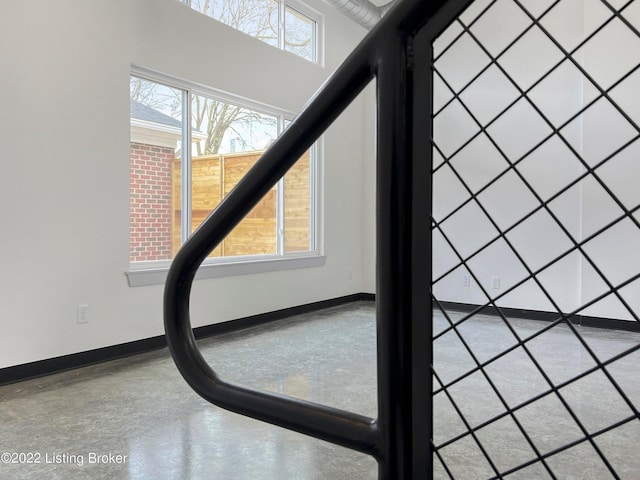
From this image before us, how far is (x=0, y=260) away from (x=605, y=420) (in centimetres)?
338

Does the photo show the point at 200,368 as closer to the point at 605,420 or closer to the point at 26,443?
the point at 26,443

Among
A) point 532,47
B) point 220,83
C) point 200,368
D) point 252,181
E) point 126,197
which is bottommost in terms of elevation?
point 200,368

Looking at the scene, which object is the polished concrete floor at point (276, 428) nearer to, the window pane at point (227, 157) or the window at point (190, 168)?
the window at point (190, 168)

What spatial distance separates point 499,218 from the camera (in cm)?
524

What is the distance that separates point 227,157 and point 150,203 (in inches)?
36.0

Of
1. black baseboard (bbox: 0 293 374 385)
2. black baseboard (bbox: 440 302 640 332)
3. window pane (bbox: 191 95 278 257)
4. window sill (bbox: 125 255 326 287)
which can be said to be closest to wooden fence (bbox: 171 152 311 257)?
window pane (bbox: 191 95 278 257)

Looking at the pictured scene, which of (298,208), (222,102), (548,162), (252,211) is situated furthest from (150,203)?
(548,162)

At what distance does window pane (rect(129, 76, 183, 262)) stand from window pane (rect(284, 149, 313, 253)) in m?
1.49

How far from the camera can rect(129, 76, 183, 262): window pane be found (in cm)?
372

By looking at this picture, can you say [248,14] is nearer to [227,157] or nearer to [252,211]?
[227,157]

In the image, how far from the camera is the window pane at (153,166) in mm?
3723

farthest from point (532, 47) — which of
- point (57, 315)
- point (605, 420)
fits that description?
point (57, 315)

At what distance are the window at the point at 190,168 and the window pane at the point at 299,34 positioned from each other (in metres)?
0.80

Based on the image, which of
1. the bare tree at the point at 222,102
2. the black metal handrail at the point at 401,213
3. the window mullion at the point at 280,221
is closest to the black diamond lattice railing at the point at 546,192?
the window mullion at the point at 280,221
